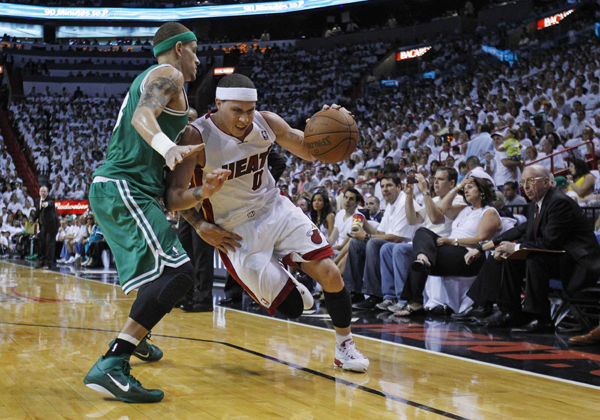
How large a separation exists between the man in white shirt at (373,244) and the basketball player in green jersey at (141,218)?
149 inches

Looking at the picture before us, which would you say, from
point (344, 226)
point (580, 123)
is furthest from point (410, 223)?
point (580, 123)

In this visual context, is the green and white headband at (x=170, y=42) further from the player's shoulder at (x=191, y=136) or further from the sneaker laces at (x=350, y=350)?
the sneaker laces at (x=350, y=350)

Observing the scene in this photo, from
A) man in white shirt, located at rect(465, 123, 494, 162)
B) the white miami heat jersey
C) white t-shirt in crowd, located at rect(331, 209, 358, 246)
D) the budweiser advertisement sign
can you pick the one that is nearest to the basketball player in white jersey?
the white miami heat jersey

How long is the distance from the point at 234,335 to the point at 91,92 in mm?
27293

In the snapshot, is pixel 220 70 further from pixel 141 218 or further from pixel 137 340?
pixel 137 340

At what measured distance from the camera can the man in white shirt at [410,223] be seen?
6141mm

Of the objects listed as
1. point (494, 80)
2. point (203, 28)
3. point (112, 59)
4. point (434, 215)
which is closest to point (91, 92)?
point (112, 59)

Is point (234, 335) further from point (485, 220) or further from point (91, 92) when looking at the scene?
point (91, 92)

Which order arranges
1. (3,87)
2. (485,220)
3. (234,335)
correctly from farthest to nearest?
(3,87) → (485,220) → (234,335)

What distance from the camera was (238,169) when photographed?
3.41 m

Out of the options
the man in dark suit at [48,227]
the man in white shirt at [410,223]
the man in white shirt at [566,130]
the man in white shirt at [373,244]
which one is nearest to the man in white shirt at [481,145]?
the man in white shirt at [566,130]

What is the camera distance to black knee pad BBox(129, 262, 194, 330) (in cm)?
272

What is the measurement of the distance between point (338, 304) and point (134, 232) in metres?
1.28

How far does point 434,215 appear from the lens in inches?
242
